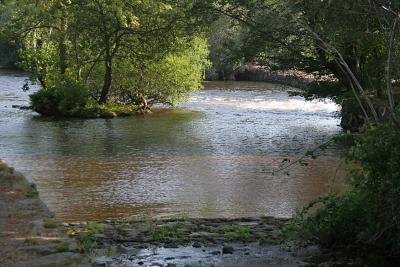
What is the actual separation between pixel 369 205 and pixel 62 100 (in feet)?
72.8

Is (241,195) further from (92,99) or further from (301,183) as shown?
(92,99)

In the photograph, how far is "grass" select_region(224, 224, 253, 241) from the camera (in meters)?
8.37

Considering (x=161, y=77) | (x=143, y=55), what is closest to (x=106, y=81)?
(x=143, y=55)

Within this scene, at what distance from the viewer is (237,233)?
8.57 meters

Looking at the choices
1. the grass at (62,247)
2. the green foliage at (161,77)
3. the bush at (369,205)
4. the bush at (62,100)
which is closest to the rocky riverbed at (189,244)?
the bush at (369,205)

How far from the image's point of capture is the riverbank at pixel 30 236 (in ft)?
18.8

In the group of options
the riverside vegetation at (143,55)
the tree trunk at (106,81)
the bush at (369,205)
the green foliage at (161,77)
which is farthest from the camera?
the green foliage at (161,77)

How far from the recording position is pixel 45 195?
493 inches

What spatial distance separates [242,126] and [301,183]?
10853 millimetres

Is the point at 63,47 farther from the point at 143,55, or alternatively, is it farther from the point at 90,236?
the point at 90,236

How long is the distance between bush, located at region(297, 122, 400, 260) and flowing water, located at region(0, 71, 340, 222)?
3.59 metres

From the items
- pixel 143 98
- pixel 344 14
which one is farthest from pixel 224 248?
pixel 143 98

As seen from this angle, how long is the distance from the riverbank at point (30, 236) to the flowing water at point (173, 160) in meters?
2.78

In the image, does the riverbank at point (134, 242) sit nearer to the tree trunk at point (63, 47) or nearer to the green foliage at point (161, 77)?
the green foliage at point (161, 77)
